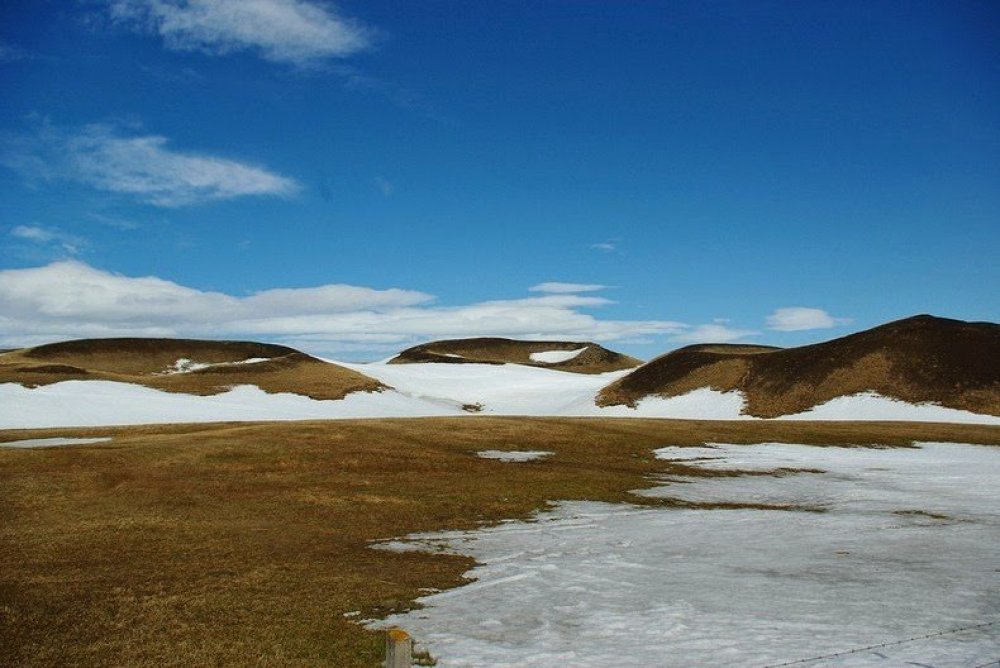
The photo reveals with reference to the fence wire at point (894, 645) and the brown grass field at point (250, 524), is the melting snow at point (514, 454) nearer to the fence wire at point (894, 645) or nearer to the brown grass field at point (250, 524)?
the brown grass field at point (250, 524)

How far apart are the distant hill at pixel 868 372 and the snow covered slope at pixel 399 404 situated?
2.43m

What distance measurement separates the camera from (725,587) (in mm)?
16250

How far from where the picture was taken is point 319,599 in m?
15.2

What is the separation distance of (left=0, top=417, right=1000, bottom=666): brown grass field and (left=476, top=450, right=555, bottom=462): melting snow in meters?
1.41

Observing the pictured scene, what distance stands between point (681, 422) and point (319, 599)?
57.7 m

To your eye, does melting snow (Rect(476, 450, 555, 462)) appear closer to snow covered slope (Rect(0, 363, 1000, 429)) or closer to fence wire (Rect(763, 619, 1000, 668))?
fence wire (Rect(763, 619, 1000, 668))

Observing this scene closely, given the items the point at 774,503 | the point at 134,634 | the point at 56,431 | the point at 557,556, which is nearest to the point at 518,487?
the point at 774,503

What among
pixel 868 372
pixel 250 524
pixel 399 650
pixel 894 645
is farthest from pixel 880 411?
pixel 399 650

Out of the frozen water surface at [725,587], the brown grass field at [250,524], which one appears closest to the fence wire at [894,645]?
the frozen water surface at [725,587]

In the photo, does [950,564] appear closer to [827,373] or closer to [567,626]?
[567,626]

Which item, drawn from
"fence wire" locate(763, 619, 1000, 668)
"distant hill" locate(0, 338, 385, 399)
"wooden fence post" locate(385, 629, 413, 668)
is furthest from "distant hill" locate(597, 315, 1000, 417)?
"wooden fence post" locate(385, 629, 413, 668)

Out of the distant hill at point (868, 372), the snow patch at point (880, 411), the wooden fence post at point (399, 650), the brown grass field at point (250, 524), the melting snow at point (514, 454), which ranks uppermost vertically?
the distant hill at point (868, 372)

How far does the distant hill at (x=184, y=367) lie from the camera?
93.5m

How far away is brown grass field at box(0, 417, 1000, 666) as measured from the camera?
12.9m
